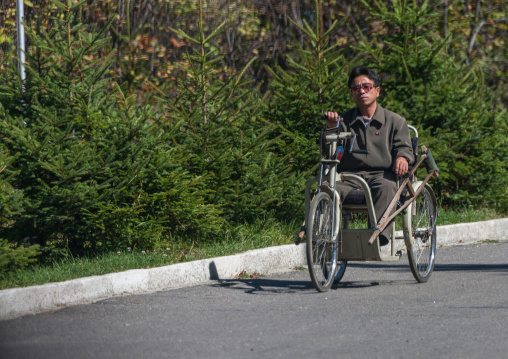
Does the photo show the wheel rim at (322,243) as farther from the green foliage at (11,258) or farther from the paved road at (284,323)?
the green foliage at (11,258)

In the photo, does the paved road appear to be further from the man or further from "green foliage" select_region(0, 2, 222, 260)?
"green foliage" select_region(0, 2, 222, 260)

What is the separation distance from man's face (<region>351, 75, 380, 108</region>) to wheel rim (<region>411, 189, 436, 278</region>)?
0.97m

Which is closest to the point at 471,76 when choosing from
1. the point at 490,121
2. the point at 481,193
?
the point at 490,121

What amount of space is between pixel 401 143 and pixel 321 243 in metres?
1.11

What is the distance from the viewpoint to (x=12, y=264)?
6.37 m

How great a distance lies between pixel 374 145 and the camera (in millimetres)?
6953

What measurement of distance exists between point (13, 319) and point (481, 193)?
7870mm

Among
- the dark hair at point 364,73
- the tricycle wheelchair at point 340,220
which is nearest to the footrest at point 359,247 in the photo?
the tricycle wheelchair at point 340,220

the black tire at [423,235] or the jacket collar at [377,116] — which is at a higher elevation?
the jacket collar at [377,116]

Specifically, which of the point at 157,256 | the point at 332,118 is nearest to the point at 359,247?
the point at 332,118

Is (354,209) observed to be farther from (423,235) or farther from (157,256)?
(157,256)

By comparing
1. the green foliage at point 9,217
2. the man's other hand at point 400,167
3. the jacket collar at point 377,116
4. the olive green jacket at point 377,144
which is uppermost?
the jacket collar at point 377,116

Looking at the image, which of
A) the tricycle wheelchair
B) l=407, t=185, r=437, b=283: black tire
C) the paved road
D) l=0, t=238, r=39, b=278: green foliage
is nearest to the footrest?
the tricycle wheelchair

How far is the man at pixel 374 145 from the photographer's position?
679 cm
